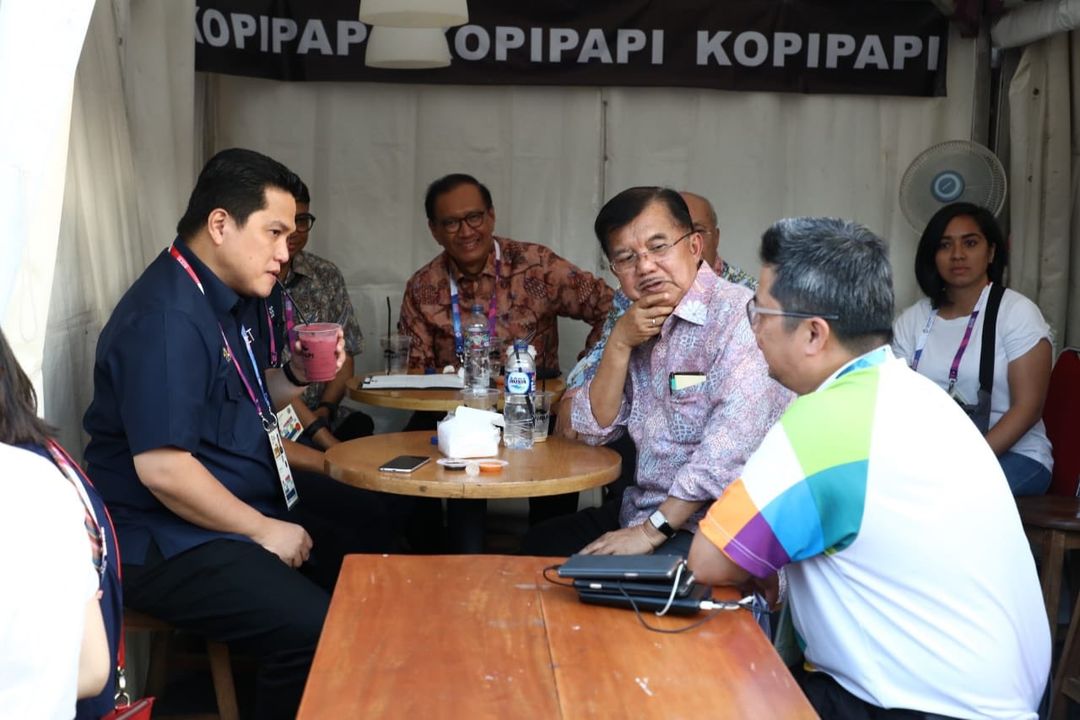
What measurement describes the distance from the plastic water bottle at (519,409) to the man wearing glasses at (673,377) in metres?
0.16

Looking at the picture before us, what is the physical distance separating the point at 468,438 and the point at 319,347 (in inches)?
21.0

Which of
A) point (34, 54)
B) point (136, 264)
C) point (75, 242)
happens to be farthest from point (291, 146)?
point (34, 54)

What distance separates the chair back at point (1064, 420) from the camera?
14.9 ft

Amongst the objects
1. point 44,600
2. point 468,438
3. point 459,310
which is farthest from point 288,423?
point 459,310

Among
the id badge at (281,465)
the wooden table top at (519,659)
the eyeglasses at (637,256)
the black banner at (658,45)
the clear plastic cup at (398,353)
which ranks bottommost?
the wooden table top at (519,659)

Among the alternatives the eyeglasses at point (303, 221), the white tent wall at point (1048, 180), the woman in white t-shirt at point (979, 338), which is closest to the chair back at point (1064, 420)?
the woman in white t-shirt at point (979, 338)

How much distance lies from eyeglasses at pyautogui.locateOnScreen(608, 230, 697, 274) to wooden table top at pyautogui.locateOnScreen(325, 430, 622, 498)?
21.1 inches

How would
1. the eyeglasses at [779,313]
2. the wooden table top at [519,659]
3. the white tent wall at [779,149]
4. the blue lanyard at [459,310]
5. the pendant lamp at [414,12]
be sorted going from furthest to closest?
1. the white tent wall at [779,149]
2. the blue lanyard at [459,310]
3. the pendant lamp at [414,12]
4. the eyeglasses at [779,313]
5. the wooden table top at [519,659]

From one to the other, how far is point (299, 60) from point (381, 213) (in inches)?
33.4

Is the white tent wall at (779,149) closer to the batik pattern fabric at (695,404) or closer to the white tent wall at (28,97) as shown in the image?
the batik pattern fabric at (695,404)

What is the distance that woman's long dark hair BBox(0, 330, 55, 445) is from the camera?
175 cm

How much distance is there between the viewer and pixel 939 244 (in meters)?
4.80

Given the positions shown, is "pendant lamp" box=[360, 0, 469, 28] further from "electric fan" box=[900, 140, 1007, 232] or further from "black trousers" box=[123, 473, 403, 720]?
"electric fan" box=[900, 140, 1007, 232]

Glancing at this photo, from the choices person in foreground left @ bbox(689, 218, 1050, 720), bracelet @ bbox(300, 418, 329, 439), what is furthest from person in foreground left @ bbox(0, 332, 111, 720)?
bracelet @ bbox(300, 418, 329, 439)
